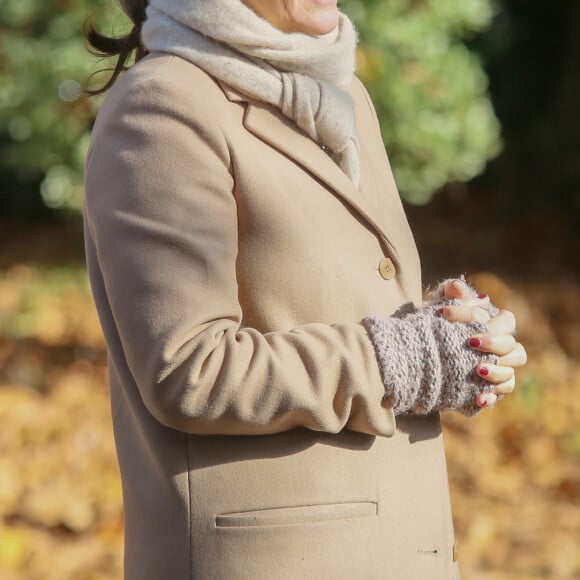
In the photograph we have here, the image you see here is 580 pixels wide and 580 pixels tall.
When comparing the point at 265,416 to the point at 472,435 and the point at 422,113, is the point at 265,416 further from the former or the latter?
the point at 422,113

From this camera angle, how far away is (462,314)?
1.63 metres

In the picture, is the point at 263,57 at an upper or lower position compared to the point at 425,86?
upper

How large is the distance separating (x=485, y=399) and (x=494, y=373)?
0.04 metres

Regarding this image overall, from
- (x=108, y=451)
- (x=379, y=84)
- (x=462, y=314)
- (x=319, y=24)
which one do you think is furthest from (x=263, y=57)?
(x=379, y=84)

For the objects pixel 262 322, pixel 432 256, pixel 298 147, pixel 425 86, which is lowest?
pixel 432 256

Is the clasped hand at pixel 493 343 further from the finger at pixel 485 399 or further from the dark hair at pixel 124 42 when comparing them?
the dark hair at pixel 124 42

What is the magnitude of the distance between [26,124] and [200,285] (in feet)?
16.9

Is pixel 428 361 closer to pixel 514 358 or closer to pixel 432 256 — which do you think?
pixel 514 358

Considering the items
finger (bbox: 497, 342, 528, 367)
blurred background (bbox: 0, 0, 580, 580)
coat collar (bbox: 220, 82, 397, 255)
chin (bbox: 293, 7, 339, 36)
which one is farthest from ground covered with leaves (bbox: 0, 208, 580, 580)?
chin (bbox: 293, 7, 339, 36)

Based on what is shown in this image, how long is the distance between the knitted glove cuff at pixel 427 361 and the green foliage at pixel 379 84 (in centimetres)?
434

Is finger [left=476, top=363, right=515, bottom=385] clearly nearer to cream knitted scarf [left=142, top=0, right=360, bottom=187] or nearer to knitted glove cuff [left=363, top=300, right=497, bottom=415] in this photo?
knitted glove cuff [left=363, top=300, right=497, bottom=415]

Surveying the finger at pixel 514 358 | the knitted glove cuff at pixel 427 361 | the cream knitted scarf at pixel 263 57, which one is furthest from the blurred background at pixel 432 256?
the finger at pixel 514 358

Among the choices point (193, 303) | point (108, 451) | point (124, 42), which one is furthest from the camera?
point (108, 451)

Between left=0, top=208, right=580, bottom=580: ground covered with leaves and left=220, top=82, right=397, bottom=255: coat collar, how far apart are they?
242cm
